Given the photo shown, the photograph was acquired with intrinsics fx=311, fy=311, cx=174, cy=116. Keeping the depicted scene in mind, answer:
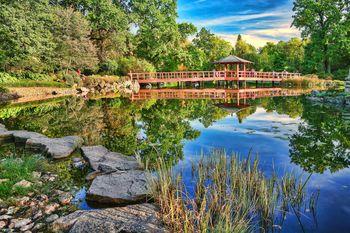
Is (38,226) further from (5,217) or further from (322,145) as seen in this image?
(322,145)

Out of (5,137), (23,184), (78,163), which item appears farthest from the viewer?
(5,137)

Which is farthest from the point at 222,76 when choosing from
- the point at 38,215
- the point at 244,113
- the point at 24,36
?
the point at 38,215

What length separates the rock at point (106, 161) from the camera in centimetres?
544

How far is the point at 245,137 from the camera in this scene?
854 cm

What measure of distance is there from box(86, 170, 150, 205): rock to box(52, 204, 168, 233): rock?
0.45 metres

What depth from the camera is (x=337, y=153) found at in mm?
6512

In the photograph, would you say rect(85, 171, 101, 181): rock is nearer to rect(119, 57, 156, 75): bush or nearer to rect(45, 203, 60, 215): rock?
rect(45, 203, 60, 215): rock

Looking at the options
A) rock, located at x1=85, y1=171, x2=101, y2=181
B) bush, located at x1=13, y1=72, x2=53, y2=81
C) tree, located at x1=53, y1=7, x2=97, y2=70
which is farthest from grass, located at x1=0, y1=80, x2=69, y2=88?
rock, located at x1=85, y1=171, x2=101, y2=181

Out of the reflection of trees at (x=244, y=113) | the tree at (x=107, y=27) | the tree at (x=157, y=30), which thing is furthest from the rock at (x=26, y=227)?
the tree at (x=157, y=30)

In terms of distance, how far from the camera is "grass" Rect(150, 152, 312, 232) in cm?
331

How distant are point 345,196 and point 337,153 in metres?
2.35

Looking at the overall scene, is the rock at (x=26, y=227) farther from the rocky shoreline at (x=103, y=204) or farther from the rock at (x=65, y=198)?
the rock at (x=65, y=198)

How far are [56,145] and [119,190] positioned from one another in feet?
9.61

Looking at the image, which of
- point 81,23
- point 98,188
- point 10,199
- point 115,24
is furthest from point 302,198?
point 115,24
